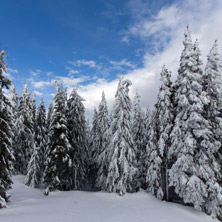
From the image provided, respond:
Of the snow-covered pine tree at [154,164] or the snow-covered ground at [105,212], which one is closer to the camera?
the snow-covered ground at [105,212]

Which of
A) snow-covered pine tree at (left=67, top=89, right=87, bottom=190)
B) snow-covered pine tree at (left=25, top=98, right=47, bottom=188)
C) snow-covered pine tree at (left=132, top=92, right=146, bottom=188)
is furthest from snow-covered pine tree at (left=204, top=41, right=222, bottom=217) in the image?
snow-covered pine tree at (left=25, top=98, right=47, bottom=188)

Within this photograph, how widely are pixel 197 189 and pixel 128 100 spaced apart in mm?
14907

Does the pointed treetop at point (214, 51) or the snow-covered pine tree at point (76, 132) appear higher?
the pointed treetop at point (214, 51)

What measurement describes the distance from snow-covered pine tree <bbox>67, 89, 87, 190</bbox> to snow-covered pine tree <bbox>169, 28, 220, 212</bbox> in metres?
14.2

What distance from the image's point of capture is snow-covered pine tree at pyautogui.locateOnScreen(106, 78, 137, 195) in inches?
977

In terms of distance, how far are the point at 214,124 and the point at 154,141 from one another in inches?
288

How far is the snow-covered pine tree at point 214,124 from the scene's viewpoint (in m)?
16.6

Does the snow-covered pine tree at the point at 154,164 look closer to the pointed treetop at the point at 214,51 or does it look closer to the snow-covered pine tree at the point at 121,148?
the snow-covered pine tree at the point at 121,148

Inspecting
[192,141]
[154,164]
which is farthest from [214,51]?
[154,164]

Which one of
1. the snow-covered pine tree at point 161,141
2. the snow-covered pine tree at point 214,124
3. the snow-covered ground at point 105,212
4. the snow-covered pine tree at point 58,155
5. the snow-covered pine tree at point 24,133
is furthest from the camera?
the snow-covered pine tree at point 24,133

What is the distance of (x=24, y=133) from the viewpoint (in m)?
36.4

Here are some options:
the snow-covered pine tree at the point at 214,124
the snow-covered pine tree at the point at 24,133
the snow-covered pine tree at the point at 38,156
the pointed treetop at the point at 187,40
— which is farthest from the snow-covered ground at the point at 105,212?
the pointed treetop at the point at 187,40

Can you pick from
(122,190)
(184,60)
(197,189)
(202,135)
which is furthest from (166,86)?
(122,190)

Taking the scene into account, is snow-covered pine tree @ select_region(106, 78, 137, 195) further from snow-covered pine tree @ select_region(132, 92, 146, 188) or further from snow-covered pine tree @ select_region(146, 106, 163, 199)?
snow-covered pine tree @ select_region(132, 92, 146, 188)
